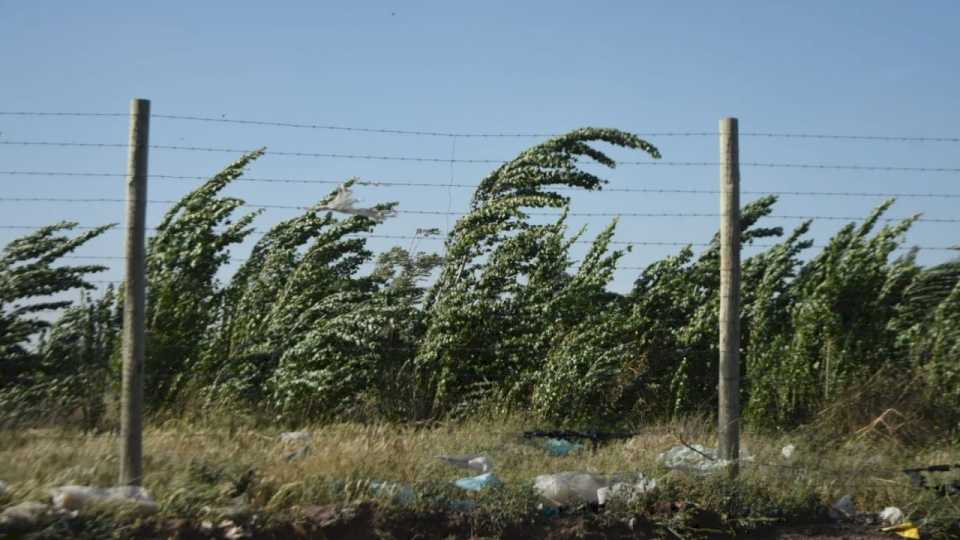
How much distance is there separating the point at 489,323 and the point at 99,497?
14.4 feet

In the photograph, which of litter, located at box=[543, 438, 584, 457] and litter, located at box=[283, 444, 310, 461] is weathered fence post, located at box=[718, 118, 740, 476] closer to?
litter, located at box=[543, 438, 584, 457]

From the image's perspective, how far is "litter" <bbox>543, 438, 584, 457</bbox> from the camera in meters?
7.22

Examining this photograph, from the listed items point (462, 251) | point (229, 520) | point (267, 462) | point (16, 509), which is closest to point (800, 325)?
point (462, 251)

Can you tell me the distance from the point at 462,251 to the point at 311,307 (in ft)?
4.61

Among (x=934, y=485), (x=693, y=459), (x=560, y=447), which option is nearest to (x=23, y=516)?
(x=560, y=447)

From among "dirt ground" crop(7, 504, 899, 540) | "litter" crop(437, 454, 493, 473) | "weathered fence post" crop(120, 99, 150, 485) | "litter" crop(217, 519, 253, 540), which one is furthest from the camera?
"litter" crop(437, 454, 493, 473)

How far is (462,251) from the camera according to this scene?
904cm

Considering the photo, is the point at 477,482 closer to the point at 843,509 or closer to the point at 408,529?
the point at 408,529

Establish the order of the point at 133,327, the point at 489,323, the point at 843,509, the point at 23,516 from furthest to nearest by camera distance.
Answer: the point at 489,323 < the point at 843,509 < the point at 133,327 < the point at 23,516

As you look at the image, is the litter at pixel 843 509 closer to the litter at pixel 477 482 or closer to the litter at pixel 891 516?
the litter at pixel 891 516

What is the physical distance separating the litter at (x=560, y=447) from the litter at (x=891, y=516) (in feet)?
6.81

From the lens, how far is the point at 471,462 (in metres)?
6.60

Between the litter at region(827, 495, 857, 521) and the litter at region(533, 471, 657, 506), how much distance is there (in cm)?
115

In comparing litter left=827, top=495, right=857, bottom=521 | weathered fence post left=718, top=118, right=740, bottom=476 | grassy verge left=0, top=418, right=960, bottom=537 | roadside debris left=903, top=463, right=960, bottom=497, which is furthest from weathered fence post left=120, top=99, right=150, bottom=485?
roadside debris left=903, top=463, right=960, bottom=497
